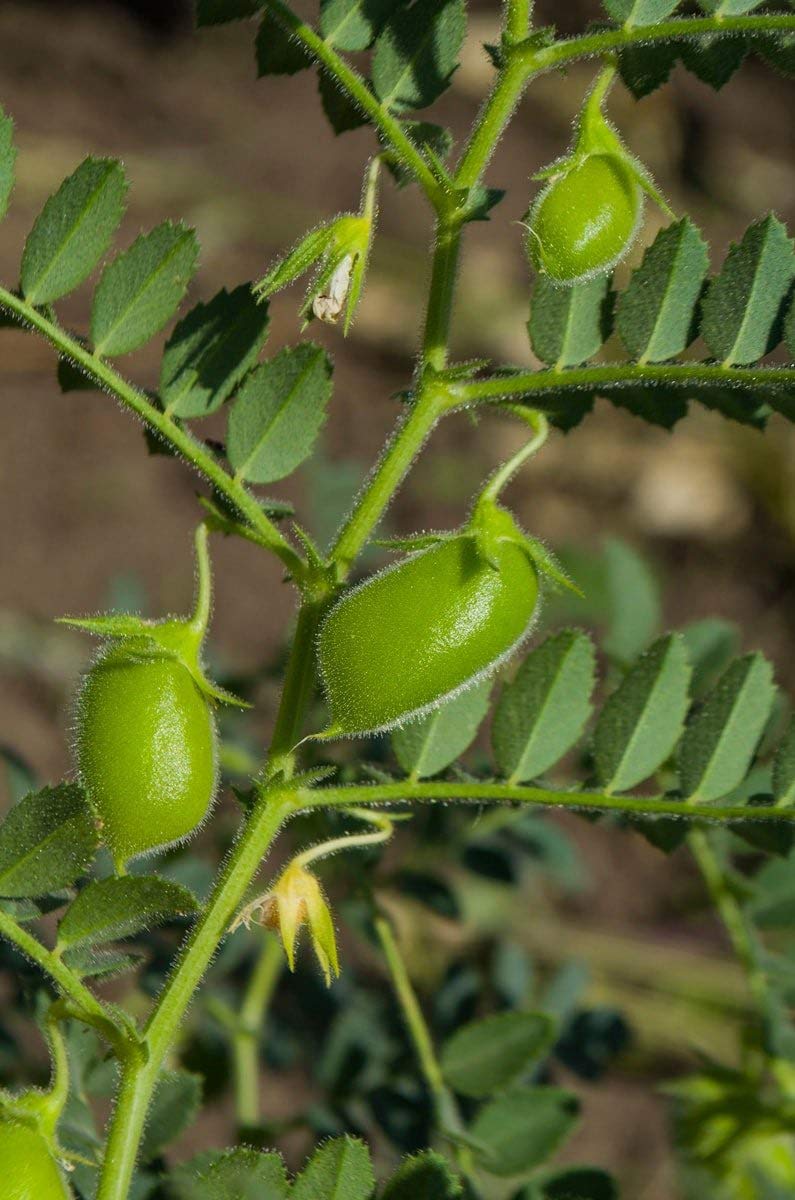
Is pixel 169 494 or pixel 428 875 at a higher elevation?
pixel 428 875

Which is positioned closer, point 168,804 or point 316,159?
point 168,804

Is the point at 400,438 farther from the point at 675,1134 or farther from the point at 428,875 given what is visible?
the point at 675,1134

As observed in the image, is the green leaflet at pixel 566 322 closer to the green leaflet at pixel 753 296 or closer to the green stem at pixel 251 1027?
the green leaflet at pixel 753 296

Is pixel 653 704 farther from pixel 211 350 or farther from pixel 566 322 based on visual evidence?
pixel 211 350

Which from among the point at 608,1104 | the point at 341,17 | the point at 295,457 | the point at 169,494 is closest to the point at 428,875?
the point at 295,457

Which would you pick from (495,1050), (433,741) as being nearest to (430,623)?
(433,741)

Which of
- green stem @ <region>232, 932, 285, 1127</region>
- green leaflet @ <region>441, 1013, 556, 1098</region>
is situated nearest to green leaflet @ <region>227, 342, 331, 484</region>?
green leaflet @ <region>441, 1013, 556, 1098</region>
